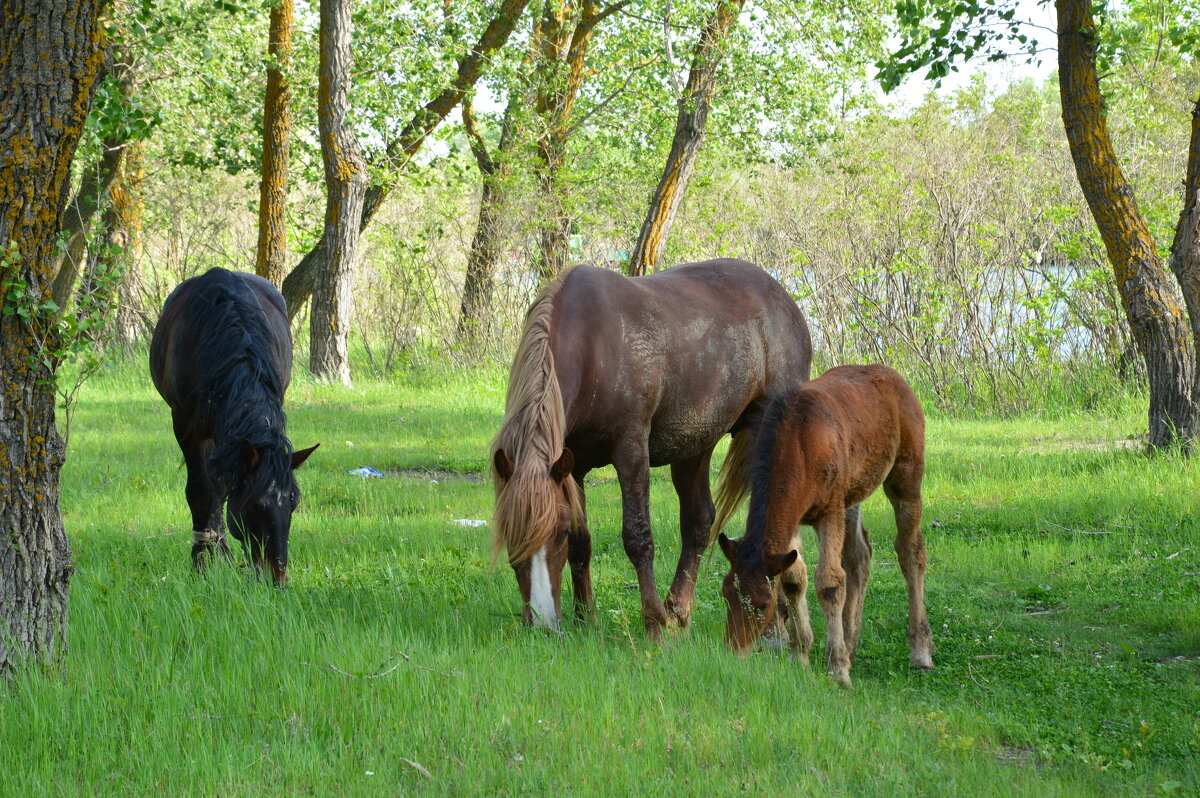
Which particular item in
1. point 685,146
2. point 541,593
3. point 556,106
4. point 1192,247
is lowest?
point 541,593

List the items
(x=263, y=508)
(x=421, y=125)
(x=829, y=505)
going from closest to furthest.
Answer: (x=829, y=505) < (x=263, y=508) < (x=421, y=125)

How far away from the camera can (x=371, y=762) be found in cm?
388

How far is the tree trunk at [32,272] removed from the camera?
4.39 meters

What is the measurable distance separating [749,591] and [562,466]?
106cm

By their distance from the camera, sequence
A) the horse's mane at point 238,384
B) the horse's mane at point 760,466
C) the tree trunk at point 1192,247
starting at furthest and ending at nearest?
the tree trunk at point 1192,247
the horse's mane at point 238,384
the horse's mane at point 760,466

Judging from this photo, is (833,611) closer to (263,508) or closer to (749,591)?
(749,591)

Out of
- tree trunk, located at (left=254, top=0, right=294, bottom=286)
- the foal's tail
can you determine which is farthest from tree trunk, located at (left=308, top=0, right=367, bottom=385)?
the foal's tail

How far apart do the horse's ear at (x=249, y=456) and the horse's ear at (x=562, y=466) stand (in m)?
1.89

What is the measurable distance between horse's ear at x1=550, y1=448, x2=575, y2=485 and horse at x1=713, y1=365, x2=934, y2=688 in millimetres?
793

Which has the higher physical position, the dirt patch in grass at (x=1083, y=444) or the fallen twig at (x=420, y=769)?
the dirt patch in grass at (x=1083, y=444)

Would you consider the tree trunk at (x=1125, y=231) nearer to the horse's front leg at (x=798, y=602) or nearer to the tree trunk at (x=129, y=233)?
the horse's front leg at (x=798, y=602)

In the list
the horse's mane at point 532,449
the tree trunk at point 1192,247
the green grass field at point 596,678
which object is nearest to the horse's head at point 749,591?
the green grass field at point 596,678

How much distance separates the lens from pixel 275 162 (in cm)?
1842

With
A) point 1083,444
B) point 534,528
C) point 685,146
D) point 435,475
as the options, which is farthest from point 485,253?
point 534,528
